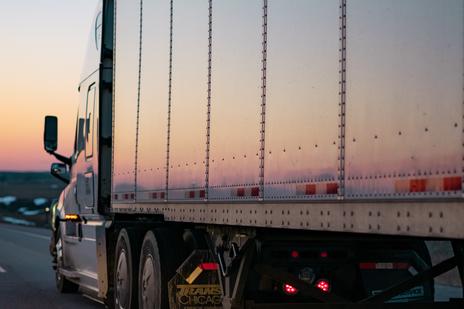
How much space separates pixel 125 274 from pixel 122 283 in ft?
0.58

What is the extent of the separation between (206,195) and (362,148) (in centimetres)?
275

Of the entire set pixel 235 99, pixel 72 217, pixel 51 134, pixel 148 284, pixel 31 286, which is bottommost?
pixel 31 286

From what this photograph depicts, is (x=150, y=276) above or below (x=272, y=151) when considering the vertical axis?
below

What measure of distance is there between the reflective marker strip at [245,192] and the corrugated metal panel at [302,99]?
0.22 metres

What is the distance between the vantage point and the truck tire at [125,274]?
10906mm

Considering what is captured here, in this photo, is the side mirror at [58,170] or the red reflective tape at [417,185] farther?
the side mirror at [58,170]

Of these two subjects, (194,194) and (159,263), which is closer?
(194,194)

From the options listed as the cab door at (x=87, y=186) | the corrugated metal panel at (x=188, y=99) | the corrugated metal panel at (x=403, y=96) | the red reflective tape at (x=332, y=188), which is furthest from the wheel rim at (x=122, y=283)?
the corrugated metal panel at (x=403, y=96)

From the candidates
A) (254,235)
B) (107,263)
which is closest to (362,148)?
(254,235)

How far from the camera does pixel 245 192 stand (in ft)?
24.8

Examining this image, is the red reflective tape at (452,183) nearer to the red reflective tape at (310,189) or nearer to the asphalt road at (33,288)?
the red reflective tape at (310,189)

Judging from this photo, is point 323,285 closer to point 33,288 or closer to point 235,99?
point 235,99

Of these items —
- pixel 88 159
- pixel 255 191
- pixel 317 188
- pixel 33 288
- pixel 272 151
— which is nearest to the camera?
pixel 317 188

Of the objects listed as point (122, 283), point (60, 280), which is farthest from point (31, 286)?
point (122, 283)
